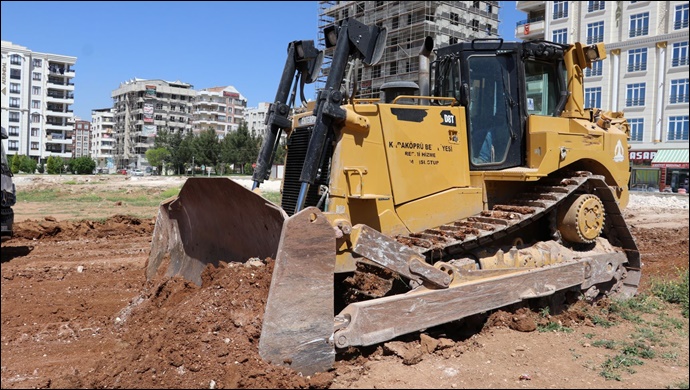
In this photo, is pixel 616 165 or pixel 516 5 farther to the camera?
pixel 516 5

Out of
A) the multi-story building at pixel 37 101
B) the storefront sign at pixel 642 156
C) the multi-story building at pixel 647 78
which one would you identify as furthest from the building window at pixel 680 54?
the multi-story building at pixel 37 101

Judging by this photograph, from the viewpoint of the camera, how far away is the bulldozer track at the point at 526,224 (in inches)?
239

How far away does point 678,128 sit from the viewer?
44.1m

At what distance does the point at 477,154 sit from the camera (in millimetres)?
6883

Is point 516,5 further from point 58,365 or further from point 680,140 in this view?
point 58,365

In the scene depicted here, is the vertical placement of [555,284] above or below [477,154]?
below

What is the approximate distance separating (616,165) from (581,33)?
155 feet

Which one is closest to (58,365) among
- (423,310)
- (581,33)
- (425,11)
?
(423,310)

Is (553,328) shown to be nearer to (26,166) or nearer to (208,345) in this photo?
(208,345)

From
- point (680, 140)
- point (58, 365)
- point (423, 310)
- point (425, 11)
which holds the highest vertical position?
point (425, 11)

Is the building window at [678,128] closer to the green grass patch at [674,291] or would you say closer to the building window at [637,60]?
the building window at [637,60]

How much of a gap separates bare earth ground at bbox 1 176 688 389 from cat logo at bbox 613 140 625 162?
192 cm

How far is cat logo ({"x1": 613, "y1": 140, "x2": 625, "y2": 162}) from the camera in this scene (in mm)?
7867

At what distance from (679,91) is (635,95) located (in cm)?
334
